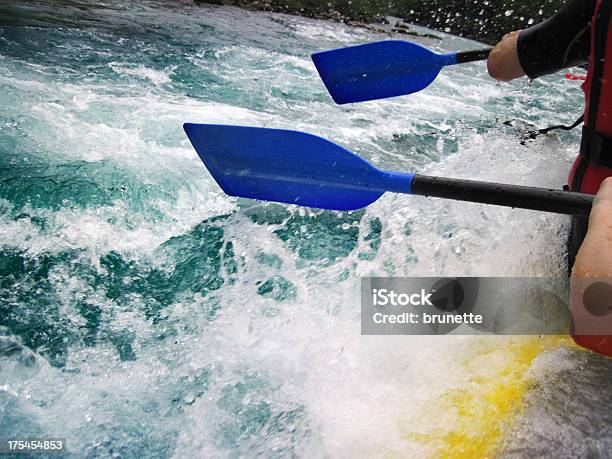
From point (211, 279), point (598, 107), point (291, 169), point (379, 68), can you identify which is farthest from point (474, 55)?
point (211, 279)

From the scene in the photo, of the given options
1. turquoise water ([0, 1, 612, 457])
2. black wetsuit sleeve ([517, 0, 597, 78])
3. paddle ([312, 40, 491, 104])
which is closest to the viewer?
turquoise water ([0, 1, 612, 457])

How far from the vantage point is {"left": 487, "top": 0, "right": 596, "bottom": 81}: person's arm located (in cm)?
166

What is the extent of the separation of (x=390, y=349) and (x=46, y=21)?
7.40 m

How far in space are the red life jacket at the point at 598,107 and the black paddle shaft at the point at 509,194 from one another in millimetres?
481

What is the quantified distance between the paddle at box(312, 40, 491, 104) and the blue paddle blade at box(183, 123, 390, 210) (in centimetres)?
105

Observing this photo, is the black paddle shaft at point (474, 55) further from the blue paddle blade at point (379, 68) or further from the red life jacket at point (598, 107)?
the red life jacket at point (598, 107)

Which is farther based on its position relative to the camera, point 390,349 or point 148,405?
point 390,349

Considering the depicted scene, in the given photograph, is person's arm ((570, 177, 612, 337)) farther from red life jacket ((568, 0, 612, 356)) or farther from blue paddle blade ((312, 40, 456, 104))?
blue paddle blade ((312, 40, 456, 104))

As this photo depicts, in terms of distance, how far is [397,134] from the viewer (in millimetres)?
3973

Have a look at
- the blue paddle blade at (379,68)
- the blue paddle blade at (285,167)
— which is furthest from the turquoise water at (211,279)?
the blue paddle blade at (379,68)

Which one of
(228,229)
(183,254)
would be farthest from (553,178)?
(183,254)

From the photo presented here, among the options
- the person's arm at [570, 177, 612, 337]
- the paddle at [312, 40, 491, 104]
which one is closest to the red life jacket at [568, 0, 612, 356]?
the person's arm at [570, 177, 612, 337]

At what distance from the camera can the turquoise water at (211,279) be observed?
1.40m

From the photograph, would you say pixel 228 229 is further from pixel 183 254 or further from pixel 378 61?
pixel 378 61
